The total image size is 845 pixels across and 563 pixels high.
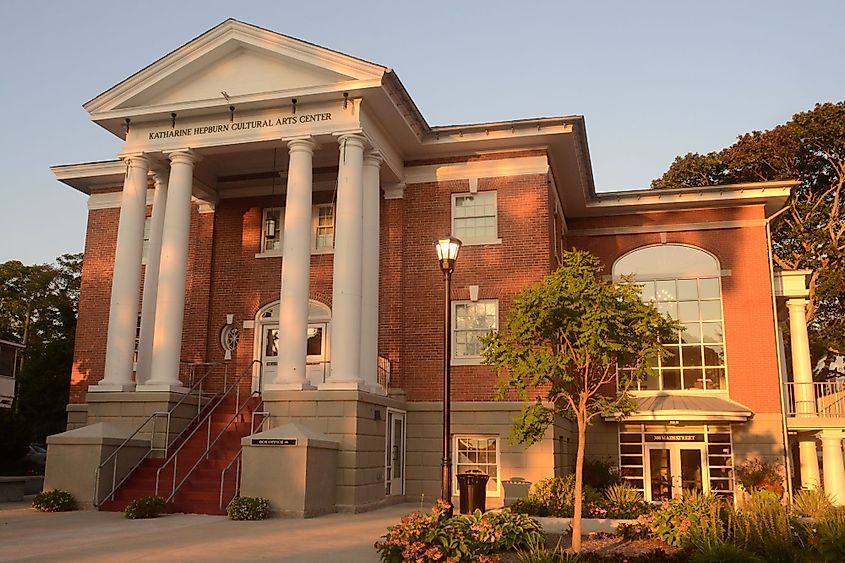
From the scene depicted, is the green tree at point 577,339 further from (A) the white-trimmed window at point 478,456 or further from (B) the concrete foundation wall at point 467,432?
(A) the white-trimmed window at point 478,456

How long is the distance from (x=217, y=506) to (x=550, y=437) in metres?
8.20

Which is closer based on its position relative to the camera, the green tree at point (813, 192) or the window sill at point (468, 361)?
the window sill at point (468, 361)

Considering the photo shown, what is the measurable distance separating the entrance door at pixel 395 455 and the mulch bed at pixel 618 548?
7.43 m

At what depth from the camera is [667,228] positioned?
83.2 ft

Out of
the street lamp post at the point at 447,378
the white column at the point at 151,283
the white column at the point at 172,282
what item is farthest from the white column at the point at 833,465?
the white column at the point at 151,283

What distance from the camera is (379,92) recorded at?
733 inches

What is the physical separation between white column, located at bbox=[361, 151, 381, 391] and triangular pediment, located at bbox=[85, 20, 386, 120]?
247 centimetres

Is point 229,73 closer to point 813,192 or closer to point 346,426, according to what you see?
point 346,426

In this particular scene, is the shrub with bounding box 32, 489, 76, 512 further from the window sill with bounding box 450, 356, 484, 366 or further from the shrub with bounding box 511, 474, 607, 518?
the window sill with bounding box 450, 356, 484, 366

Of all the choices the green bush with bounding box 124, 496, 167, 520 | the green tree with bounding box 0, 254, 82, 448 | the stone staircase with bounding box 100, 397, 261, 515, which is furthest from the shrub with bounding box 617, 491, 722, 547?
the green tree with bounding box 0, 254, 82, 448

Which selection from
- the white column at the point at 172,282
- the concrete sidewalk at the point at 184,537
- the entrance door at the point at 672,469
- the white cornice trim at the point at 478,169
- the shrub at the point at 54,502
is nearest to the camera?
the concrete sidewalk at the point at 184,537

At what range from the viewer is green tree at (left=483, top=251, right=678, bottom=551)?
11.8 m

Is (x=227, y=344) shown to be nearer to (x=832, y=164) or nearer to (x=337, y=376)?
(x=337, y=376)

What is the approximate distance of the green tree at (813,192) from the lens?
3134 cm
